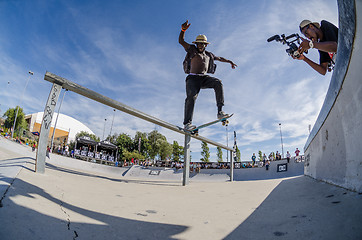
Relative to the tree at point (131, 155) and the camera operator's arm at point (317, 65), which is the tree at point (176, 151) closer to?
the tree at point (131, 155)

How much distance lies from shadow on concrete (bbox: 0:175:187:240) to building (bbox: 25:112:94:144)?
6857cm

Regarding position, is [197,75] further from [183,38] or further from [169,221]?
[169,221]

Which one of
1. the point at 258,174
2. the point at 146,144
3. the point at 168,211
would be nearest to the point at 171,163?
the point at 258,174

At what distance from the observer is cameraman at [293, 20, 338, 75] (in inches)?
85.5

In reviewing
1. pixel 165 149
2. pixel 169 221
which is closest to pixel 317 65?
pixel 169 221

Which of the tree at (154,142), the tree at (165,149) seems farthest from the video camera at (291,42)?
the tree at (154,142)

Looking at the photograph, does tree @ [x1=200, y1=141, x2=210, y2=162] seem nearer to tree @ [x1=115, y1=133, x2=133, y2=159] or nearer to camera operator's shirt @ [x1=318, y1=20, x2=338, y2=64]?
tree @ [x1=115, y1=133, x2=133, y2=159]

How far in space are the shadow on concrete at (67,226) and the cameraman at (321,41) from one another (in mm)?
2527

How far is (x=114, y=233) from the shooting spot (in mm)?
1472

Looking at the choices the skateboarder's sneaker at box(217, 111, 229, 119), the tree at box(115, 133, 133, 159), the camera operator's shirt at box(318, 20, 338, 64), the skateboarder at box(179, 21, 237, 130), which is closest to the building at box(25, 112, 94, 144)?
the tree at box(115, 133, 133, 159)

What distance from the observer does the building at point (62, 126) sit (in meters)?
66.4


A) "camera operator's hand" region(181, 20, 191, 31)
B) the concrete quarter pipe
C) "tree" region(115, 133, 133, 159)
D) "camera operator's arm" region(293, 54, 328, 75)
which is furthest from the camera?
"tree" region(115, 133, 133, 159)

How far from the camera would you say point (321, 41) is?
Answer: 2482 mm

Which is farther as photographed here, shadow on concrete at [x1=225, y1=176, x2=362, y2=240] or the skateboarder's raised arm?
the skateboarder's raised arm
